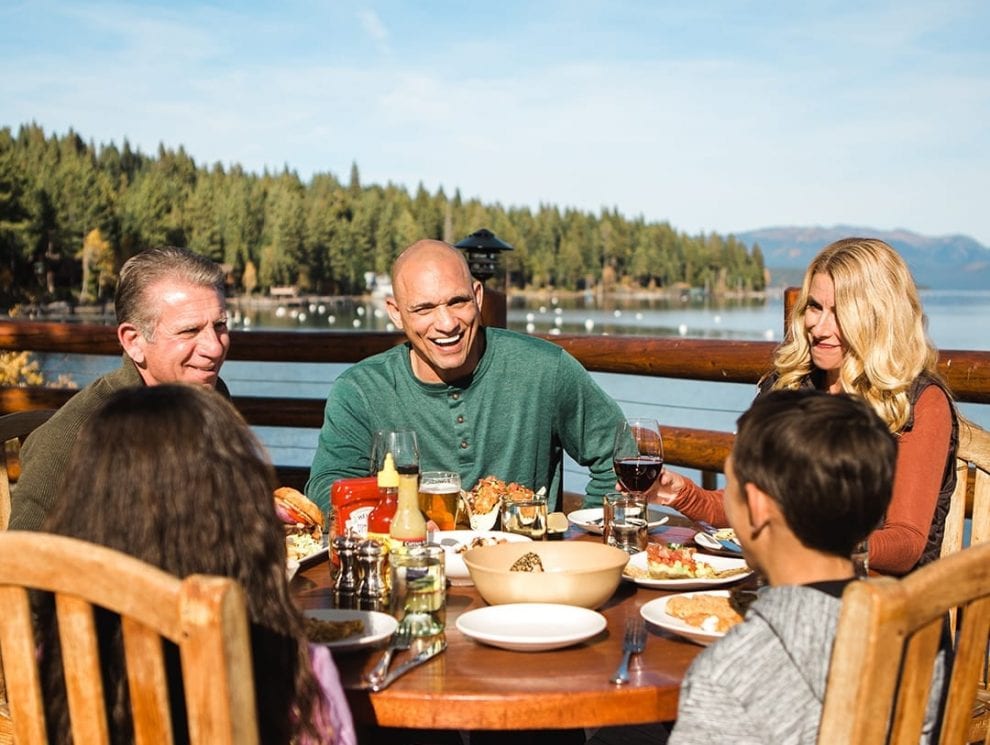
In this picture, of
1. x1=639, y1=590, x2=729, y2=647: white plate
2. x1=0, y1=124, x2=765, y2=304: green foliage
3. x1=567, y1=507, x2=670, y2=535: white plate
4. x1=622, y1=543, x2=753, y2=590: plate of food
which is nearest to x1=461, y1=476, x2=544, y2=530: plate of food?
x1=567, y1=507, x2=670, y2=535: white plate

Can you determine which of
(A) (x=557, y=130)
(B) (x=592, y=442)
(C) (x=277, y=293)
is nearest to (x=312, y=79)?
(A) (x=557, y=130)

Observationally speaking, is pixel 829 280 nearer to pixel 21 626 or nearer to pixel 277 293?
pixel 21 626

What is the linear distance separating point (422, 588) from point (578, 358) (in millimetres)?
3057

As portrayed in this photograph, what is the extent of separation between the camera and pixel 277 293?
92750 millimetres

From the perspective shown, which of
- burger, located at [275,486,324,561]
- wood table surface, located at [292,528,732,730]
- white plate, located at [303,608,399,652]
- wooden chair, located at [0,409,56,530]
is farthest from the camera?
wooden chair, located at [0,409,56,530]

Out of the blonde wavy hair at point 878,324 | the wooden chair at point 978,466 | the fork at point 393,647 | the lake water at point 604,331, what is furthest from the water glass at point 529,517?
the lake water at point 604,331

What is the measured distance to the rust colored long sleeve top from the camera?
2254 millimetres

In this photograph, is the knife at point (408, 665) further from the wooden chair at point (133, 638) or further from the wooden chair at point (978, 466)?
the wooden chair at point (978, 466)

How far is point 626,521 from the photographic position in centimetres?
229

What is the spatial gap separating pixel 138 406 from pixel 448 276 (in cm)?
174

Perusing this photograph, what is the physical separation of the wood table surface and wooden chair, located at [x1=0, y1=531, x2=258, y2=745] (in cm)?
36

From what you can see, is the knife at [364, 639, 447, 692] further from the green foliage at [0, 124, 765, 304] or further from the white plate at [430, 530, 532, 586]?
the green foliage at [0, 124, 765, 304]

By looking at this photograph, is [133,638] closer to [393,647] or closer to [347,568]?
[393,647]

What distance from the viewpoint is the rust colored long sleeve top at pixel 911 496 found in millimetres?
2254
